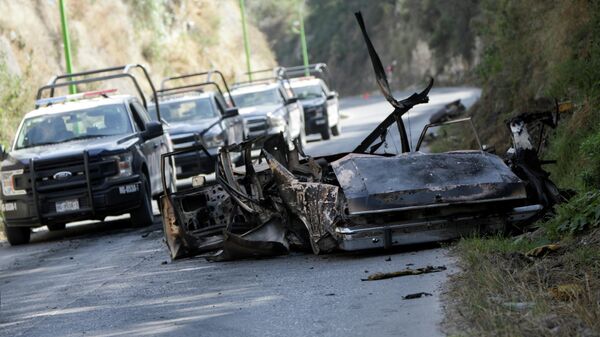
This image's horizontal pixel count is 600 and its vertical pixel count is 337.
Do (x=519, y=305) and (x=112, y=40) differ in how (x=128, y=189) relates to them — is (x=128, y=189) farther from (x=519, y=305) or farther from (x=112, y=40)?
(x=112, y=40)

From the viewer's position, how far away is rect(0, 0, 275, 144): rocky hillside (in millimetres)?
32750

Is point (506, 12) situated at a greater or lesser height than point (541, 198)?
greater

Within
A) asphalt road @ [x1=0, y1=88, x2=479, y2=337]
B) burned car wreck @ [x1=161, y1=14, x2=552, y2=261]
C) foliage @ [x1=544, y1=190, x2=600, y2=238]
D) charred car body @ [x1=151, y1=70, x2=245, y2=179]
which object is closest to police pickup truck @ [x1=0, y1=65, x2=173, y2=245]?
asphalt road @ [x1=0, y1=88, x2=479, y2=337]

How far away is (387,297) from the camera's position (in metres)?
8.77

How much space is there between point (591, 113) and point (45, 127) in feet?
26.1

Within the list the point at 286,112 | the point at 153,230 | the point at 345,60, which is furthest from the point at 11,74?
the point at 345,60

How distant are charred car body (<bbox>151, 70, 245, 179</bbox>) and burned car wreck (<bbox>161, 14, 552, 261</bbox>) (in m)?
8.62

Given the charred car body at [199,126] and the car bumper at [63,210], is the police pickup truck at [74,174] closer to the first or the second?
the car bumper at [63,210]

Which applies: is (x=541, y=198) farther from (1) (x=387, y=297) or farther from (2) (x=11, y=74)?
(2) (x=11, y=74)

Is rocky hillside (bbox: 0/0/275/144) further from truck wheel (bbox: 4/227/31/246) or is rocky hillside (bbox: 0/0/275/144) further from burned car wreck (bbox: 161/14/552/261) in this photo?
burned car wreck (bbox: 161/14/552/261)

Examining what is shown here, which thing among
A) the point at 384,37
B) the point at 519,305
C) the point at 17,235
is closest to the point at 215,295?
the point at 519,305

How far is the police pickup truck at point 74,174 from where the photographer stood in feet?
51.9

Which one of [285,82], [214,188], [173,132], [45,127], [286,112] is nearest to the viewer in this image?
[214,188]

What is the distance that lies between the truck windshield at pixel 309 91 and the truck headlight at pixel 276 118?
7.21 meters
